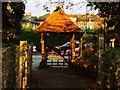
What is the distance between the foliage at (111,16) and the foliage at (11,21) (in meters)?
3.61

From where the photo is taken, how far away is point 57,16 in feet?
66.9

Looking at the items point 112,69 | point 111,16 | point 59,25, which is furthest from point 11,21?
point 112,69

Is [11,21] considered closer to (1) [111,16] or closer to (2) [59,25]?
(1) [111,16]

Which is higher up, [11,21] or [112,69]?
[11,21]

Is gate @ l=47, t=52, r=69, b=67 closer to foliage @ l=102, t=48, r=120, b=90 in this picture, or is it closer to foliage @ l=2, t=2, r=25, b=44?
foliage @ l=2, t=2, r=25, b=44

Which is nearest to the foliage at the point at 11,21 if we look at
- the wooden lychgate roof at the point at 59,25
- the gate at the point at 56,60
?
the wooden lychgate roof at the point at 59,25

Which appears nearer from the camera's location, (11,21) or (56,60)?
(11,21)

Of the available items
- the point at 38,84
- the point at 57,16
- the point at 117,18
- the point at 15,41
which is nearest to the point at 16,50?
the point at 38,84

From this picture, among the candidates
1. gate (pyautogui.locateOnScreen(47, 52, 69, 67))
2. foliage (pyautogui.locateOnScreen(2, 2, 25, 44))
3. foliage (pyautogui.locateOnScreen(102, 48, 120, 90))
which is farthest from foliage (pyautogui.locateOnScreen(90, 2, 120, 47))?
gate (pyautogui.locateOnScreen(47, 52, 69, 67))

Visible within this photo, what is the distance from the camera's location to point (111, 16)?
1374cm

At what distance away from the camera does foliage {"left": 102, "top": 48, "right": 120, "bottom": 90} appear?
784cm

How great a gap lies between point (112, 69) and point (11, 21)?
816cm

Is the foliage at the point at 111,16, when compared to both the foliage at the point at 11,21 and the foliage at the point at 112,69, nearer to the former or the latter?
the foliage at the point at 11,21

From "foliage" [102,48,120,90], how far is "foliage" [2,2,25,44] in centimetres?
592
